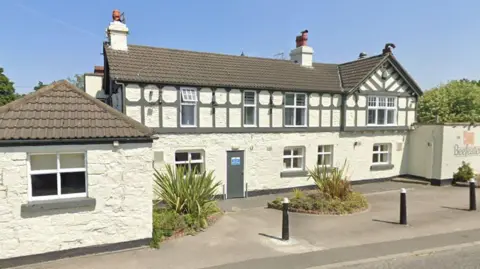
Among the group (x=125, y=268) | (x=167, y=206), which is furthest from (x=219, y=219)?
(x=125, y=268)

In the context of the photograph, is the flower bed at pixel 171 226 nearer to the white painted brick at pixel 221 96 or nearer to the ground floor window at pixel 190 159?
the ground floor window at pixel 190 159

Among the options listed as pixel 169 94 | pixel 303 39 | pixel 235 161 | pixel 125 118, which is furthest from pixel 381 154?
pixel 125 118

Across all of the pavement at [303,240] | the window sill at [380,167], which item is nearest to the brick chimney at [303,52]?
the window sill at [380,167]

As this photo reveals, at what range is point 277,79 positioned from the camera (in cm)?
1427

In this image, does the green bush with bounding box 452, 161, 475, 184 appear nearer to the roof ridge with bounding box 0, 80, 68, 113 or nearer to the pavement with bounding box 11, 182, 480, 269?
the pavement with bounding box 11, 182, 480, 269

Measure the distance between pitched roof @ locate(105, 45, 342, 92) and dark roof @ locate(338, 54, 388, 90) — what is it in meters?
0.47

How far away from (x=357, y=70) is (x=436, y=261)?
11515 millimetres

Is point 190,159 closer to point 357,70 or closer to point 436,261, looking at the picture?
point 436,261

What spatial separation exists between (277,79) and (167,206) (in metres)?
8.26

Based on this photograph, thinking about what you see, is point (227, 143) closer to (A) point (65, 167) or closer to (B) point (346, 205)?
(B) point (346, 205)

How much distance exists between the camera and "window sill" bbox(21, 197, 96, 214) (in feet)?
19.9

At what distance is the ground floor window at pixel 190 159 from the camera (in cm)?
1222

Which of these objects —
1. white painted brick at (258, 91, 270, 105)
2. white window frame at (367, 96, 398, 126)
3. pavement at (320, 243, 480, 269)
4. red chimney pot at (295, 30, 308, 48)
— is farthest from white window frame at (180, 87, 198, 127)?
white window frame at (367, 96, 398, 126)

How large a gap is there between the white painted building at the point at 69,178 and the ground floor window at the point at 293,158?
8.41 m
